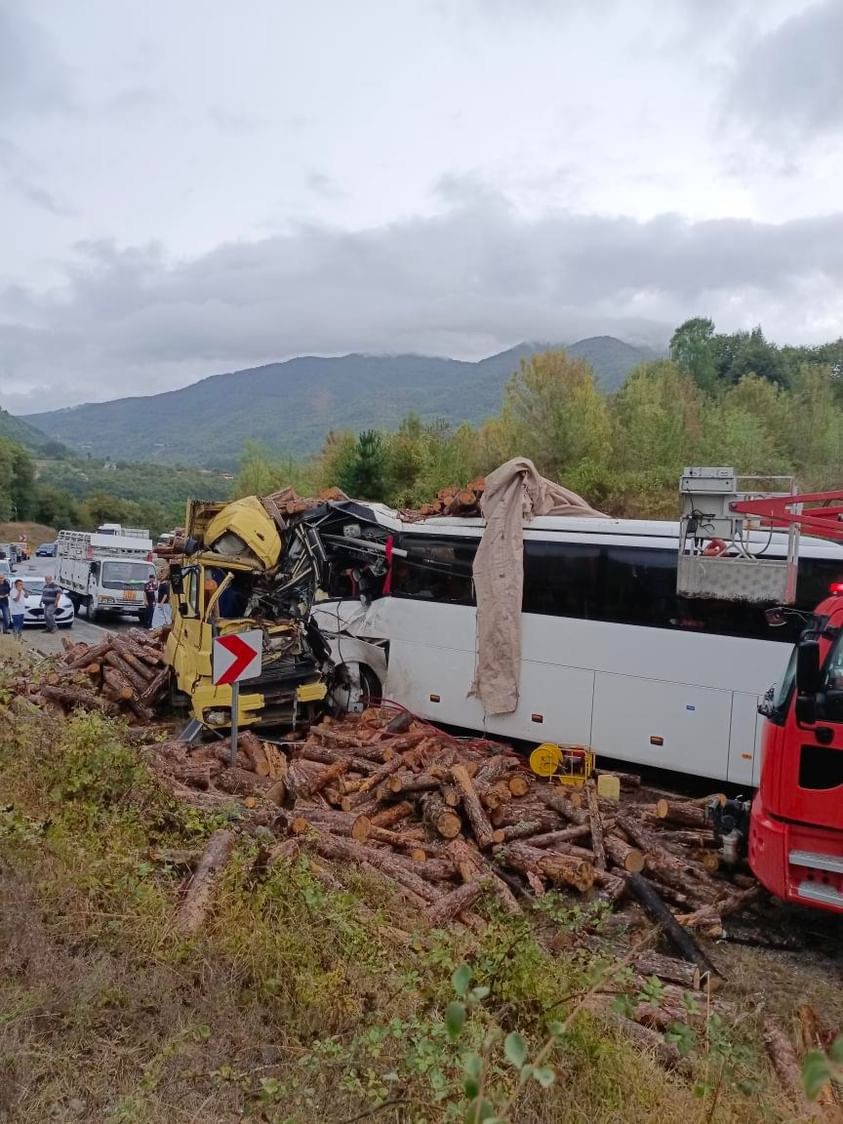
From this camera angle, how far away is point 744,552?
8148 mm

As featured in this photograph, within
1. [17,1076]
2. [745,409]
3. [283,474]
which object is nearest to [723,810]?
[17,1076]

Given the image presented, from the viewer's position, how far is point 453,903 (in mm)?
6258

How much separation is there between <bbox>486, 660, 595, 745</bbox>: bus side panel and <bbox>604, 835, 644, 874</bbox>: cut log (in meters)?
2.43

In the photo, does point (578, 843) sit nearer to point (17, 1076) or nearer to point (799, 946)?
point (799, 946)

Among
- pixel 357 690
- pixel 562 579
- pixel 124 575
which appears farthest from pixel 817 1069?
pixel 124 575

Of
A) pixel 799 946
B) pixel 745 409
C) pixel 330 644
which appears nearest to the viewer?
pixel 799 946

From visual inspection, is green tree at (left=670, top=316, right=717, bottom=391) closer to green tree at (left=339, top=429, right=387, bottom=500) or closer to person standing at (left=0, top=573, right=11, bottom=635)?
green tree at (left=339, top=429, right=387, bottom=500)

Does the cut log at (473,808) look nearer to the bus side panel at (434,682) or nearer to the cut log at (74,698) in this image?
the bus side panel at (434,682)

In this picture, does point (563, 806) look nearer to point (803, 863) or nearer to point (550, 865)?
point (550, 865)

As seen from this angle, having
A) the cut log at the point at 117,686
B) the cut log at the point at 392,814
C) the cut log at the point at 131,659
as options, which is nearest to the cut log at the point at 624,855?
the cut log at the point at 392,814

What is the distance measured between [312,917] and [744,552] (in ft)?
18.5

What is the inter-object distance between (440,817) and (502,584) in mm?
3681

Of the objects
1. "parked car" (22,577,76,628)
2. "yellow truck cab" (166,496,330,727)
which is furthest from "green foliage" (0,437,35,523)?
"yellow truck cab" (166,496,330,727)

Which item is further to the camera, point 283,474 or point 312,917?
point 283,474
